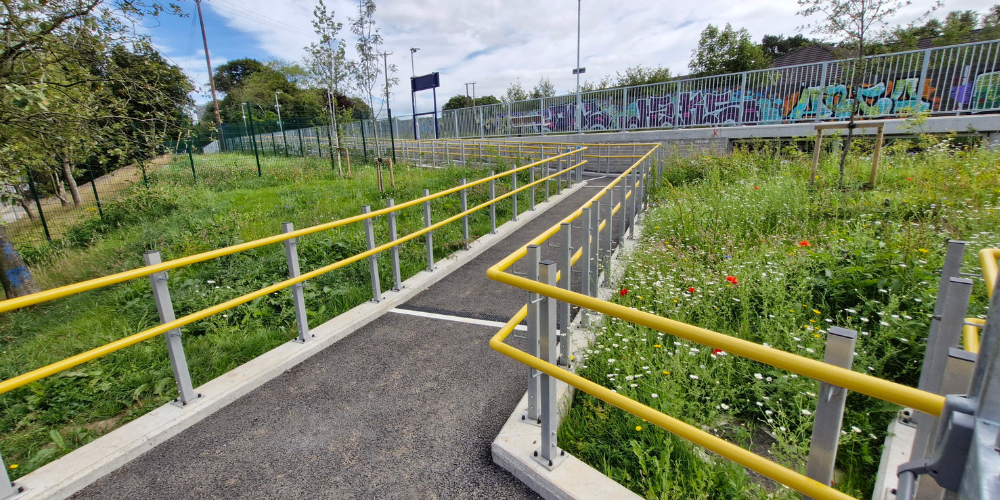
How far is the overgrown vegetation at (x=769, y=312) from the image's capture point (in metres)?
2.36

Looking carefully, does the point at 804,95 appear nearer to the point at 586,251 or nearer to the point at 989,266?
the point at 586,251

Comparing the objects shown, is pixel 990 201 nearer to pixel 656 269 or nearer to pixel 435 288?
pixel 656 269

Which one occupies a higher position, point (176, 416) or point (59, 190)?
point (59, 190)

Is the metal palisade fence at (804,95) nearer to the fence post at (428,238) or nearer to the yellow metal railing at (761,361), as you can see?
the fence post at (428,238)

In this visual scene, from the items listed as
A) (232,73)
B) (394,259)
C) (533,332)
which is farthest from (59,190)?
(232,73)

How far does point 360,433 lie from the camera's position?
2799 mm

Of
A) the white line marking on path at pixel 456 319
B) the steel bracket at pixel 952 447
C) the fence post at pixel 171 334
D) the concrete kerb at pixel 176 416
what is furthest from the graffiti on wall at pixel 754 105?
the fence post at pixel 171 334

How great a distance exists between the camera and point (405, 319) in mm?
4445

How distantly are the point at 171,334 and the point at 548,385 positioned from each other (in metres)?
2.47

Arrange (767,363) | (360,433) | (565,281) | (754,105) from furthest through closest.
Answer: (754,105) → (565,281) → (360,433) → (767,363)

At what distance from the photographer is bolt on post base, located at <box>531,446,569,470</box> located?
2.30 m

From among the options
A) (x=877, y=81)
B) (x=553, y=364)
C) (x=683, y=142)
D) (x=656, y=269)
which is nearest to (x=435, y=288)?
(x=656, y=269)

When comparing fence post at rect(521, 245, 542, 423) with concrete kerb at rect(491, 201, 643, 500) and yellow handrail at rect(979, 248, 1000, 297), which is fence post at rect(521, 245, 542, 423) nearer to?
concrete kerb at rect(491, 201, 643, 500)

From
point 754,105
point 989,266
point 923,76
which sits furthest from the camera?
point 754,105
